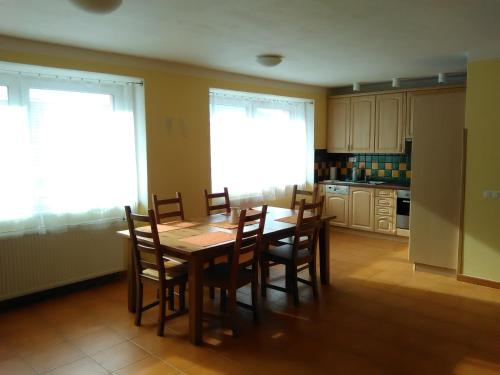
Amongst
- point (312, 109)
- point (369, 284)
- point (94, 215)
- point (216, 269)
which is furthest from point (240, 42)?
point (312, 109)

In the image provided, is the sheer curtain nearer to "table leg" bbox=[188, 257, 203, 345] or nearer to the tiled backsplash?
the tiled backsplash

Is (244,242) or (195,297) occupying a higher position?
(244,242)

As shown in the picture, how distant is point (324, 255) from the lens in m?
4.26

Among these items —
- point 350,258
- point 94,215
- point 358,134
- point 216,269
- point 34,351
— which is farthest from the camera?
point 358,134

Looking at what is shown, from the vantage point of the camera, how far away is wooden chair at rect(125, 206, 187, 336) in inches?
119

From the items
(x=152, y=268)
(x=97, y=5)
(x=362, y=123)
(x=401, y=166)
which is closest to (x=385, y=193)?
(x=401, y=166)

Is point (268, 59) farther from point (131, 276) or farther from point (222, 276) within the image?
point (131, 276)

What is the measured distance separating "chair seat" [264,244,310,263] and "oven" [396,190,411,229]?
2.52 m

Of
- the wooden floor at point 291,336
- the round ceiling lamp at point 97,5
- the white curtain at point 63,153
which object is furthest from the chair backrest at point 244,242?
the white curtain at point 63,153

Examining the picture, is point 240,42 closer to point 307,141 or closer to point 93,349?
point 93,349

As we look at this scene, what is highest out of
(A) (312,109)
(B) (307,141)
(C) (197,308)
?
(A) (312,109)

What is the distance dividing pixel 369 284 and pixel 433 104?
6.71 feet

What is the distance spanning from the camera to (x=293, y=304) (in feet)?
12.2

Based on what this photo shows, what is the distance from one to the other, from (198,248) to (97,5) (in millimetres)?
1640
